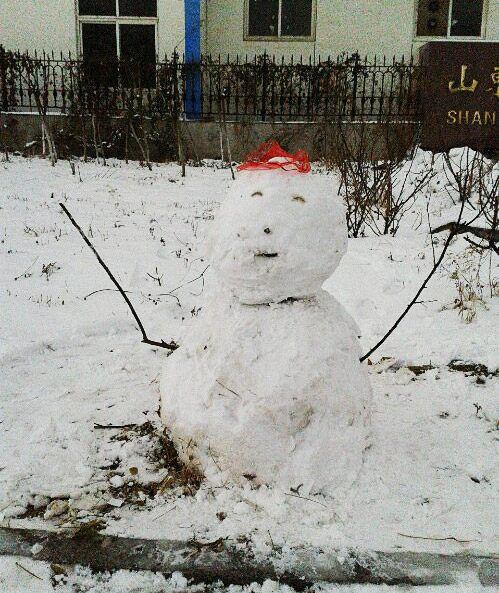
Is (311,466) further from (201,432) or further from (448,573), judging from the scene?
(448,573)

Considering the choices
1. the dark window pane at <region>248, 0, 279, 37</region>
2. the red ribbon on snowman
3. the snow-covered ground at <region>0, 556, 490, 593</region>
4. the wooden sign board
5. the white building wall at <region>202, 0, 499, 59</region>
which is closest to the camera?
the snow-covered ground at <region>0, 556, 490, 593</region>

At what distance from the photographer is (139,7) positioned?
39.1ft

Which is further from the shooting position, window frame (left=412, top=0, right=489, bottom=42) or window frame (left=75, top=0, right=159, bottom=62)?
window frame (left=412, top=0, right=489, bottom=42)

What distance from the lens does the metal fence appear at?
1111 centimetres

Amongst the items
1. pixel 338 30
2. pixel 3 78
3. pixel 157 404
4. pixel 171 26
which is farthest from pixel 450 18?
pixel 157 404

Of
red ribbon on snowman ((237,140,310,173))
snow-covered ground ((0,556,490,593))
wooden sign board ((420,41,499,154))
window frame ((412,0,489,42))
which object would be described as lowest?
snow-covered ground ((0,556,490,593))

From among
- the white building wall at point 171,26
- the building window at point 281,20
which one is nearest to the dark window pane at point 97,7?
the white building wall at point 171,26

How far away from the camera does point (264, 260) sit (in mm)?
2068

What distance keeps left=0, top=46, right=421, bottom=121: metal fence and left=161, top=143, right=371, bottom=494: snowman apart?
9.26 meters

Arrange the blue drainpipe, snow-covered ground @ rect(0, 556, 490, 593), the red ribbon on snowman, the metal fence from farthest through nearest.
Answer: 1. the blue drainpipe
2. the metal fence
3. the red ribbon on snowman
4. snow-covered ground @ rect(0, 556, 490, 593)

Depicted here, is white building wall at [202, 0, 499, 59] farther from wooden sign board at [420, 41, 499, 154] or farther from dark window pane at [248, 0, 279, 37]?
wooden sign board at [420, 41, 499, 154]

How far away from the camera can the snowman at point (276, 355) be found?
6.87 ft

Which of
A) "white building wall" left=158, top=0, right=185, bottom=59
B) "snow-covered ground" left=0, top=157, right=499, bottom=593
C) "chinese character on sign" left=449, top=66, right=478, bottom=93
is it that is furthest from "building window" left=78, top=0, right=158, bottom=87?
"snow-covered ground" left=0, top=157, right=499, bottom=593

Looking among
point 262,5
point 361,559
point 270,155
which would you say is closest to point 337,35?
point 262,5
